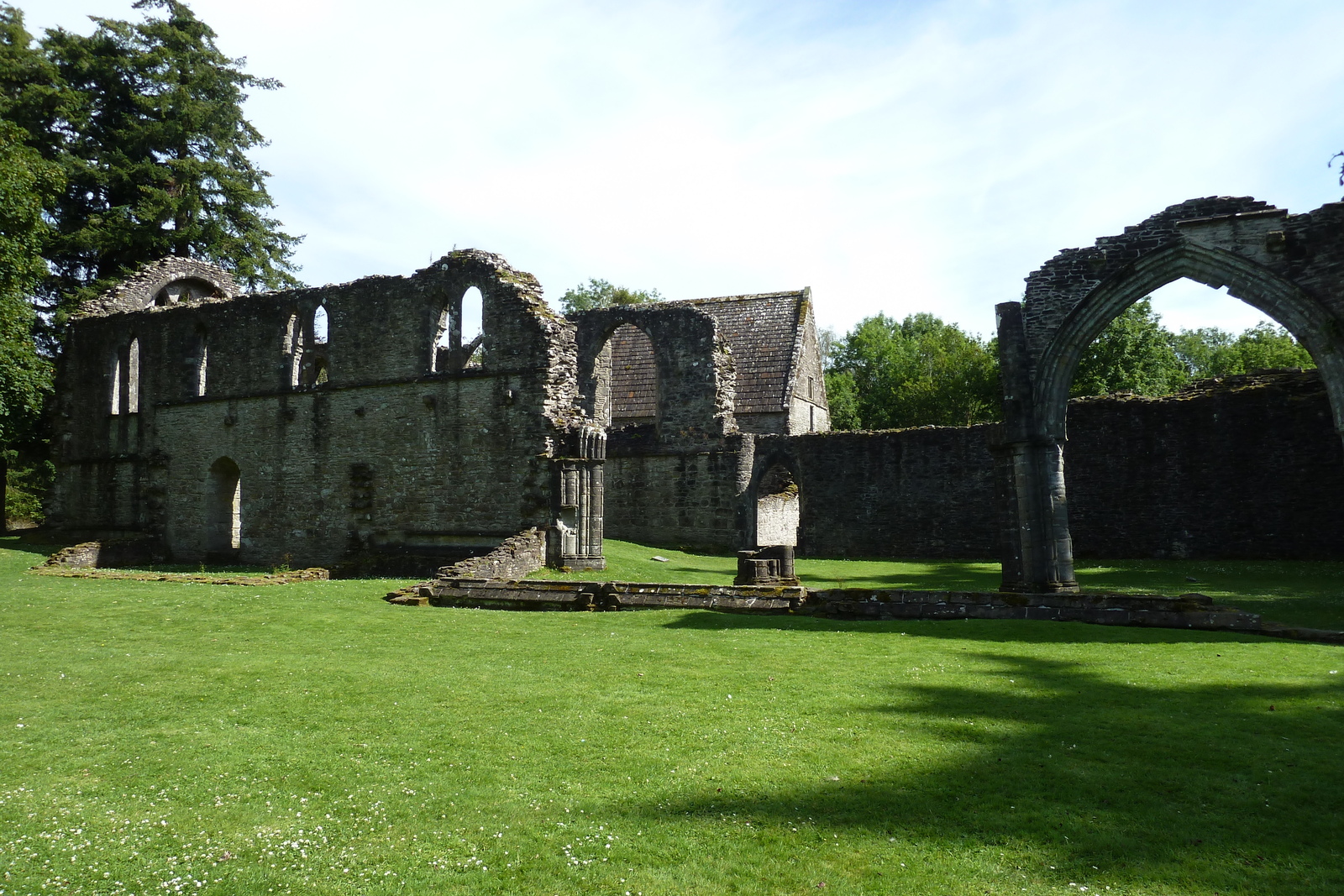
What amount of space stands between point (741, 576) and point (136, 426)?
779 inches

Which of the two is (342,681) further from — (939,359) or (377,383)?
(939,359)

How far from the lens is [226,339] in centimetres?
2288

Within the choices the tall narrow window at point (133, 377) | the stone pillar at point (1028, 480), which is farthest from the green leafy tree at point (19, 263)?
the stone pillar at point (1028, 480)

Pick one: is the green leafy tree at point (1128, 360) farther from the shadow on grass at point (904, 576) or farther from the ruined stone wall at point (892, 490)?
the shadow on grass at point (904, 576)

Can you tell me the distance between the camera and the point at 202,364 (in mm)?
23906

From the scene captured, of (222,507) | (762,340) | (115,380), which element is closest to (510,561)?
(222,507)

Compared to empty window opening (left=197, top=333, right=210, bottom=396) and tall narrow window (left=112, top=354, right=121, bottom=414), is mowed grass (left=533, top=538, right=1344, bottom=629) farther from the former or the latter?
tall narrow window (left=112, top=354, right=121, bottom=414)

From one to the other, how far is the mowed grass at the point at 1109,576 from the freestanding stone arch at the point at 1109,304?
5.30ft

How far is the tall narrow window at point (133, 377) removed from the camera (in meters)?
25.1

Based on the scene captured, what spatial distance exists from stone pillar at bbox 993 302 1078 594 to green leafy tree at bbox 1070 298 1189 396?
31.1 meters

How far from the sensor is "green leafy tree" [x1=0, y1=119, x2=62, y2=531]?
67.9 feet

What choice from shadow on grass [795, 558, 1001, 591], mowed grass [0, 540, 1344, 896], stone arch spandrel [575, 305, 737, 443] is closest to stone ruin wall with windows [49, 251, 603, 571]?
shadow on grass [795, 558, 1001, 591]

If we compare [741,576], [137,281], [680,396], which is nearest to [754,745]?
[741,576]

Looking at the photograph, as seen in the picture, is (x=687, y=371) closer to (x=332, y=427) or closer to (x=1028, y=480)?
(x=332, y=427)
